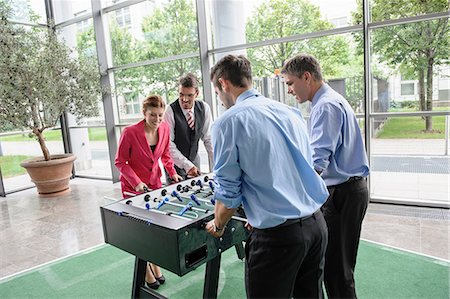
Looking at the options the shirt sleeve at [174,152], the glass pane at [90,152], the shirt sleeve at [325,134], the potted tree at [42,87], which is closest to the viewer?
the shirt sleeve at [325,134]

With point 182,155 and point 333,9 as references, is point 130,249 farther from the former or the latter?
→ point 333,9

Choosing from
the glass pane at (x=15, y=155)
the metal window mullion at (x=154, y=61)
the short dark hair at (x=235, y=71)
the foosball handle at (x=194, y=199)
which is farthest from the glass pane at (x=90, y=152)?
the short dark hair at (x=235, y=71)

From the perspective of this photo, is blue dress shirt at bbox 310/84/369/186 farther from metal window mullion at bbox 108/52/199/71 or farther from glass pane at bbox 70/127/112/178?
glass pane at bbox 70/127/112/178

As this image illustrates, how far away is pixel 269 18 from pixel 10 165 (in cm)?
549

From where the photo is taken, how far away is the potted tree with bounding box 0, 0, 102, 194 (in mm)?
5816

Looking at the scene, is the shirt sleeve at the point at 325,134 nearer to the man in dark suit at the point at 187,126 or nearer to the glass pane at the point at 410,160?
the man in dark suit at the point at 187,126

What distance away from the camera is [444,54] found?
14.3 ft

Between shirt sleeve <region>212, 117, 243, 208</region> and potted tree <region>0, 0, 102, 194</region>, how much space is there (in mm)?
5467

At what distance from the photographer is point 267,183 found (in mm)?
1501

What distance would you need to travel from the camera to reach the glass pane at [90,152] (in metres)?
7.68

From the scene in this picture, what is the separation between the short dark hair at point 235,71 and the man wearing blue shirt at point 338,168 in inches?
24.9

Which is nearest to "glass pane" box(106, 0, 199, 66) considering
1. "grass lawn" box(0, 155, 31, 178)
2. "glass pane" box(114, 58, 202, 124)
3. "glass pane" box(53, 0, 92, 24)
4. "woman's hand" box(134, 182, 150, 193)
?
"glass pane" box(114, 58, 202, 124)

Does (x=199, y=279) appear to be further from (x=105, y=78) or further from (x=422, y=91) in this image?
(x=105, y=78)

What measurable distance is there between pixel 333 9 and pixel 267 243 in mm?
4253
